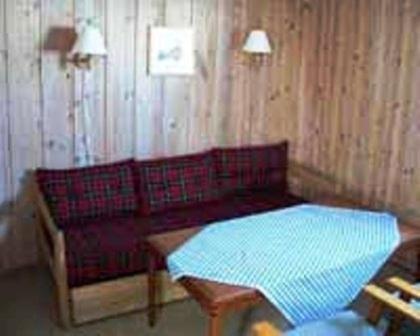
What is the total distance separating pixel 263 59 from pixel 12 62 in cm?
175

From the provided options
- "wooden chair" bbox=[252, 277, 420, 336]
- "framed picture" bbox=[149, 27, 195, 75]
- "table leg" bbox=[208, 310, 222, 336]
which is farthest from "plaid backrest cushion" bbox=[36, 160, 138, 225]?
"wooden chair" bbox=[252, 277, 420, 336]

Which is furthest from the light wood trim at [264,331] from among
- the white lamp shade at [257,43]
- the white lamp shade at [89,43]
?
the white lamp shade at [257,43]

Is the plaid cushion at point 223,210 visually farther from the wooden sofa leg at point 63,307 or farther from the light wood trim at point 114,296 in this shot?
the wooden sofa leg at point 63,307

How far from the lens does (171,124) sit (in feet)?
12.8

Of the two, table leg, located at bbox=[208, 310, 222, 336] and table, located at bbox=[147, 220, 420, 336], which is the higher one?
table, located at bbox=[147, 220, 420, 336]

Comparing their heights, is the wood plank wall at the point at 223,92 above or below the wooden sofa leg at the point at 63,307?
above

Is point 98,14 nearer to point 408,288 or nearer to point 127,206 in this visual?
point 127,206

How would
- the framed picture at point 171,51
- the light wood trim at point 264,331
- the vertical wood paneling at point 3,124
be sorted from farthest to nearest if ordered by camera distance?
the framed picture at point 171,51
the vertical wood paneling at point 3,124
the light wood trim at point 264,331

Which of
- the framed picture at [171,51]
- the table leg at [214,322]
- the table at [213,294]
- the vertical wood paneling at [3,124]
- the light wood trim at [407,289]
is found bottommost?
the table leg at [214,322]

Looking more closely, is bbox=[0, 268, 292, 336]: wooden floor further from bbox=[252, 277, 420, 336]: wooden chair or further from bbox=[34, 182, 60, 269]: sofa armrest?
bbox=[252, 277, 420, 336]: wooden chair

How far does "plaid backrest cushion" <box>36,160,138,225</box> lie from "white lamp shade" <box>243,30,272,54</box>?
1.11 m

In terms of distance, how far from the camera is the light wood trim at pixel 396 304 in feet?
6.67

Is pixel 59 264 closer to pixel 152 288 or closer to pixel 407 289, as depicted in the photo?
pixel 152 288

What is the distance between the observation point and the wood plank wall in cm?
343
